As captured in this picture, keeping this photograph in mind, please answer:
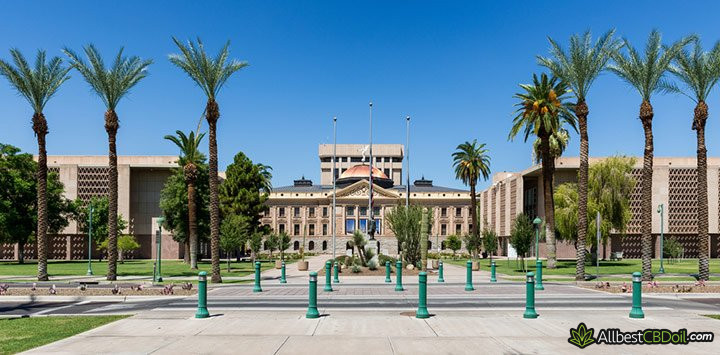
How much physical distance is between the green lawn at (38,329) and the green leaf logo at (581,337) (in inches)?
375

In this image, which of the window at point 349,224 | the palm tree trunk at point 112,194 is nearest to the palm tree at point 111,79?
the palm tree trunk at point 112,194

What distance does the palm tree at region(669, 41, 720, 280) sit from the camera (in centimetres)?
3167

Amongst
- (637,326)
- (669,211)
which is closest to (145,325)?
(637,326)

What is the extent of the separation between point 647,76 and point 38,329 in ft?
92.5

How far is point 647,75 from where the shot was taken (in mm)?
32156

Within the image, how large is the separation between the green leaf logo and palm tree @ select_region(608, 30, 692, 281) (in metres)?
20.8

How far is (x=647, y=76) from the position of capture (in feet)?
105

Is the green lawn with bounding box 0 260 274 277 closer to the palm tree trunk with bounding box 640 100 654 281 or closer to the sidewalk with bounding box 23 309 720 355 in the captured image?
the palm tree trunk with bounding box 640 100 654 281

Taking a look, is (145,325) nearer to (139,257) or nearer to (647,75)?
(647,75)

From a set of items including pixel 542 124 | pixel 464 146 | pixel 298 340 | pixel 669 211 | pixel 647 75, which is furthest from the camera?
pixel 669 211

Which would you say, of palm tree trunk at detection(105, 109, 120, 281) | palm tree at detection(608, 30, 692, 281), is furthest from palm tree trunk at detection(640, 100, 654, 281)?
palm tree trunk at detection(105, 109, 120, 281)

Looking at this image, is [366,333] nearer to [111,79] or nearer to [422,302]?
[422,302]

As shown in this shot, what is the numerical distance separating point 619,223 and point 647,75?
2893 cm

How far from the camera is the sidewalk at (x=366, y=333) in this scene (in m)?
11.4
